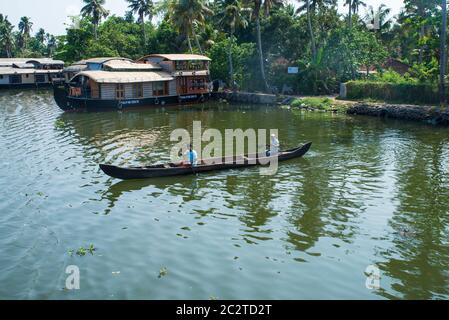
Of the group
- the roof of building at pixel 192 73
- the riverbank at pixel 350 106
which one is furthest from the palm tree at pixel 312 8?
the roof of building at pixel 192 73

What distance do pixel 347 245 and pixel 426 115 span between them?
30.8m

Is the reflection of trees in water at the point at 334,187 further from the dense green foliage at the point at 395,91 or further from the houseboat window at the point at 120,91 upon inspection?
the houseboat window at the point at 120,91

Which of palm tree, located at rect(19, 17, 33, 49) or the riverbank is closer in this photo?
the riverbank

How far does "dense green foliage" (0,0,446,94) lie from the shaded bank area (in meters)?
4.63

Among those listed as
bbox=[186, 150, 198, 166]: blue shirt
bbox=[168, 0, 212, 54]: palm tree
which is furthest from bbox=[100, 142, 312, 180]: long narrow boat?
bbox=[168, 0, 212, 54]: palm tree

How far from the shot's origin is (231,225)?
62.0 ft

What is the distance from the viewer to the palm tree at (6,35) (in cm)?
11362

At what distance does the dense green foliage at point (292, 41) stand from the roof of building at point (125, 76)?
29.4 ft

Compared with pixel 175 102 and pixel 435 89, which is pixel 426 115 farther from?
pixel 175 102

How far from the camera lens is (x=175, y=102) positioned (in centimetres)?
5916

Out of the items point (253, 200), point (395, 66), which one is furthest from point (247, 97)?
point (253, 200)

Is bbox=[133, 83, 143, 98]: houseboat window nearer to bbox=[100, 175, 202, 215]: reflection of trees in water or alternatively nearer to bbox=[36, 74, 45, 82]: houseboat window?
bbox=[100, 175, 202, 215]: reflection of trees in water

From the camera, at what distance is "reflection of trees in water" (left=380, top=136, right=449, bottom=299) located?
14.4 metres
